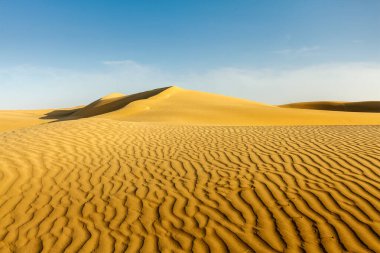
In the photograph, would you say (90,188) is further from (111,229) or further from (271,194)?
(271,194)

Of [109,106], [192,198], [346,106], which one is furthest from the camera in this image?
[346,106]

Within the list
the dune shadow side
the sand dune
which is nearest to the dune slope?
the dune shadow side

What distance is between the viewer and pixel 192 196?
17.7 ft

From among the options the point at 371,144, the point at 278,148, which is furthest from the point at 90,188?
the point at 371,144

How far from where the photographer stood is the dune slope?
407cm

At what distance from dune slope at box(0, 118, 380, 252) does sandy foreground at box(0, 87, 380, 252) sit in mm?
16

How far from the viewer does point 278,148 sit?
28.1 ft

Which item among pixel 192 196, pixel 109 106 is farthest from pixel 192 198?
pixel 109 106

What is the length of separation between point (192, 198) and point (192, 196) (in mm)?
84

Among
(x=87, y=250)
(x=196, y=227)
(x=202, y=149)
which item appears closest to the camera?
(x=87, y=250)

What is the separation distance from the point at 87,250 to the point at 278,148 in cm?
603

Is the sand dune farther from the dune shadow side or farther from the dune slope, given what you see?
the dune slope

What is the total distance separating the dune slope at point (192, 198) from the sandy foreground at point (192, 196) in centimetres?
2

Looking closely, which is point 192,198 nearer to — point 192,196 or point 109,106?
point 192,196
